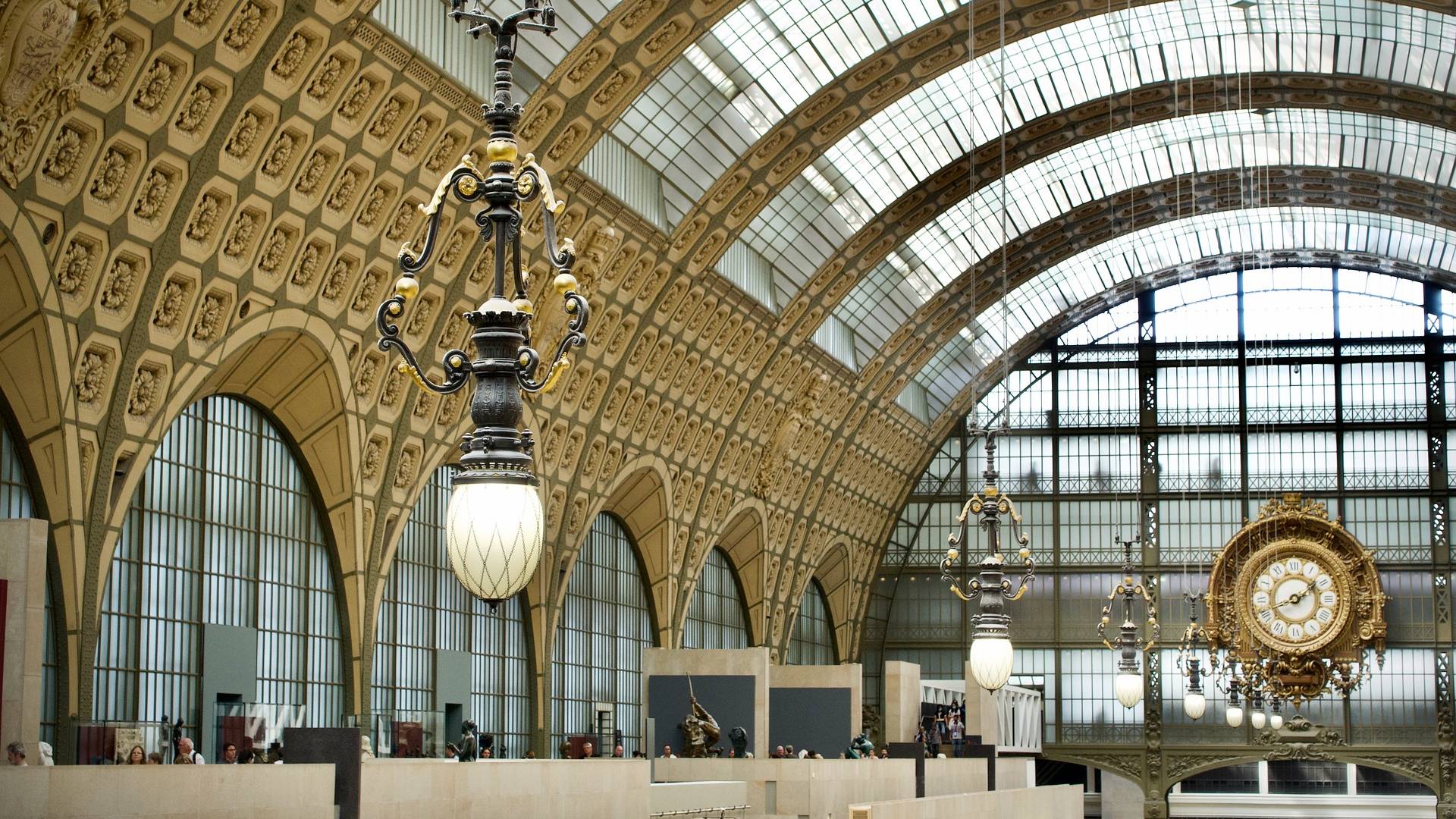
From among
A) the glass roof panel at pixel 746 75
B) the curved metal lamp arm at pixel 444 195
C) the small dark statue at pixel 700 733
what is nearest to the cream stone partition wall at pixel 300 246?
the glass roof panel at pixel 746 75

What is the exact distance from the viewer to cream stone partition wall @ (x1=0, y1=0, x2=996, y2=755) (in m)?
24.8

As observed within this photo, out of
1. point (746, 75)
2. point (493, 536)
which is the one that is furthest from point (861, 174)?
point (493, 536)

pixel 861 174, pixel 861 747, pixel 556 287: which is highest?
pixel 861 174

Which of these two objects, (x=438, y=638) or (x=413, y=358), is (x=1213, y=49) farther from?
(x=413, y=358)

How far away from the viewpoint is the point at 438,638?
127 feet

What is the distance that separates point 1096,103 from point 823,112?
33.9 feet

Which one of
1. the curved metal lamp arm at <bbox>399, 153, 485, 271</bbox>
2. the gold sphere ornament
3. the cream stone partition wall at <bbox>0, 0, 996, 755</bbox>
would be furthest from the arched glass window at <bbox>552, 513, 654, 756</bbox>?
the gold sphere ornament

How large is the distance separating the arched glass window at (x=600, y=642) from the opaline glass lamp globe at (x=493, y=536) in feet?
116

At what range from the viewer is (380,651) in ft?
119

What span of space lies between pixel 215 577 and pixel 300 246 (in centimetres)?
616

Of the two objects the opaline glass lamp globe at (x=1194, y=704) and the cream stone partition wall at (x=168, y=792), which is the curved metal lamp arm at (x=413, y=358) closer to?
the cream stone partition wall at (x=168, y=792)

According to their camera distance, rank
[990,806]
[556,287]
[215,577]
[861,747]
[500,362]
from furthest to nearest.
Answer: [861,747] < [990,806] < [215,577] < [556,287] < [500,362]

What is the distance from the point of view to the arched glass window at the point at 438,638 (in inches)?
1448

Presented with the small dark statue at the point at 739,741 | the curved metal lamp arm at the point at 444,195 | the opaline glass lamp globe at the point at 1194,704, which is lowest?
the small dark statue at the point at 739,741
